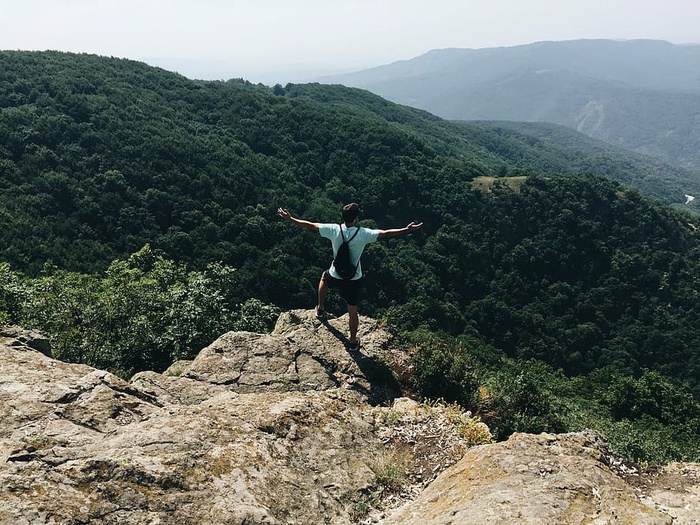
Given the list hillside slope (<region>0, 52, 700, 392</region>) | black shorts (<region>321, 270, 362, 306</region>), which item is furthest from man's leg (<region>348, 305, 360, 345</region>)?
hillside slope (<region>0, 52, 700, 392</region>)

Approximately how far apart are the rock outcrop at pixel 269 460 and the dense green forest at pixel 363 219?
1656 centimetres

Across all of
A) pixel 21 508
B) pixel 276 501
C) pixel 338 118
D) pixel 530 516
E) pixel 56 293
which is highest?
pixel 338 118

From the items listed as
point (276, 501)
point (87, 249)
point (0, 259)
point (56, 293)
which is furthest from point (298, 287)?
point (276, 501)

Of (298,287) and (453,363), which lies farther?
(298,287)

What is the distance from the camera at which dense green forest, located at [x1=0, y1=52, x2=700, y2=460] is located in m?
49.8

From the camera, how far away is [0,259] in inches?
1451

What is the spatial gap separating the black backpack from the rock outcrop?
1951mm

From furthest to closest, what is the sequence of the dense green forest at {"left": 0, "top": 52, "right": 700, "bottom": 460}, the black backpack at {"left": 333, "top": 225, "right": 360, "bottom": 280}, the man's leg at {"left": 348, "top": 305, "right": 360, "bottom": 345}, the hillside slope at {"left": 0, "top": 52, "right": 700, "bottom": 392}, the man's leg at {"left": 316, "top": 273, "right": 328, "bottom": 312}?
the hillside slope at {"left": 0, "top": 52, "right": 700, "bottom": 392} → the dense green forest at {"left": 0, "top": 52, "right": 700, "bottom": 460} → the man's leg at {"left": 316, "top": 273, "right": 328, "bottom": 312} → the man's leg at {"left": 348, "top": 305, "right": 360, "bottom": 345} → the black backpack at {"left": 333, "top": 225, "right": 360, "bottom": 280}

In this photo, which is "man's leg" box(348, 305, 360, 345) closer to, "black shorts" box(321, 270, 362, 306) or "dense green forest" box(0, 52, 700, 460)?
"black shorts" box(321, 270, 362, 306)

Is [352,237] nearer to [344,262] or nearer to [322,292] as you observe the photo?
[344,262]

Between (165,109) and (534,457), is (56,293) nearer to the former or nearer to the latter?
(534,457)

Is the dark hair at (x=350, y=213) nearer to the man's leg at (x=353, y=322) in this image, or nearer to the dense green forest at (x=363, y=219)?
the man's leg at (x=353, y=322)

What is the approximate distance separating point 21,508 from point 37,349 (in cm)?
543

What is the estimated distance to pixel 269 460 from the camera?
16.6ft
